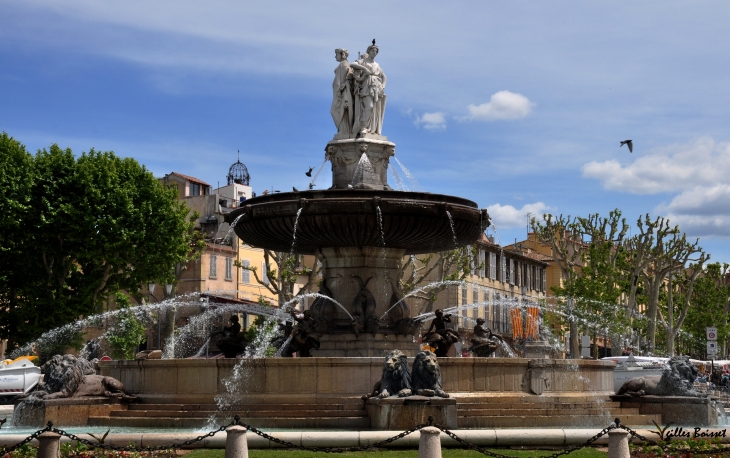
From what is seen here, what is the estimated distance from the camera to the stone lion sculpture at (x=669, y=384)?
51.6ft

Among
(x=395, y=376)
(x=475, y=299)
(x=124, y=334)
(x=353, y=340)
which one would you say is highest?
(x=475, y=299)

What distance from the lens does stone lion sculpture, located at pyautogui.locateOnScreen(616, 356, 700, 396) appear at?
1572 cm

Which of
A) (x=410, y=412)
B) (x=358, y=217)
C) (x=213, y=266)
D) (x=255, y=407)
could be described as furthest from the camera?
(x=213, y=266)

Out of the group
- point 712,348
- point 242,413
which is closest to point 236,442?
point 242,413

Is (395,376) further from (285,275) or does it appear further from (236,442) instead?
(285,275)

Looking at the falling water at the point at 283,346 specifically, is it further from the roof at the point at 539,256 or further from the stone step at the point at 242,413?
the roof at the point at 539,256

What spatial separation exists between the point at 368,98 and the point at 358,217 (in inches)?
132

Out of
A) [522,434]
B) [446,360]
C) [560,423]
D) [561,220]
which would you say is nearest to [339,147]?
[446,360]

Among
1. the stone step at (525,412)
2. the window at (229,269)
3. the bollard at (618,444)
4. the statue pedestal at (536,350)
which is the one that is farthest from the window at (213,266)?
the bollard at (618,444)

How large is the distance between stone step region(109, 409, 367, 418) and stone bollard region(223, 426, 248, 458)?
4198 mm

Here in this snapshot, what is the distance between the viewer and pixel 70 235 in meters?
33.0

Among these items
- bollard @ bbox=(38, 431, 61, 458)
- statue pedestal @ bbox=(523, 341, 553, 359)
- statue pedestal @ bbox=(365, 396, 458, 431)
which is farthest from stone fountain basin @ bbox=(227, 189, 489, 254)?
statue pedestal @ bbox=(523, 341, 553, 359)

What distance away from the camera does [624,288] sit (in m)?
50.2

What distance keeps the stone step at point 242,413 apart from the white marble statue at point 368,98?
713 cm
